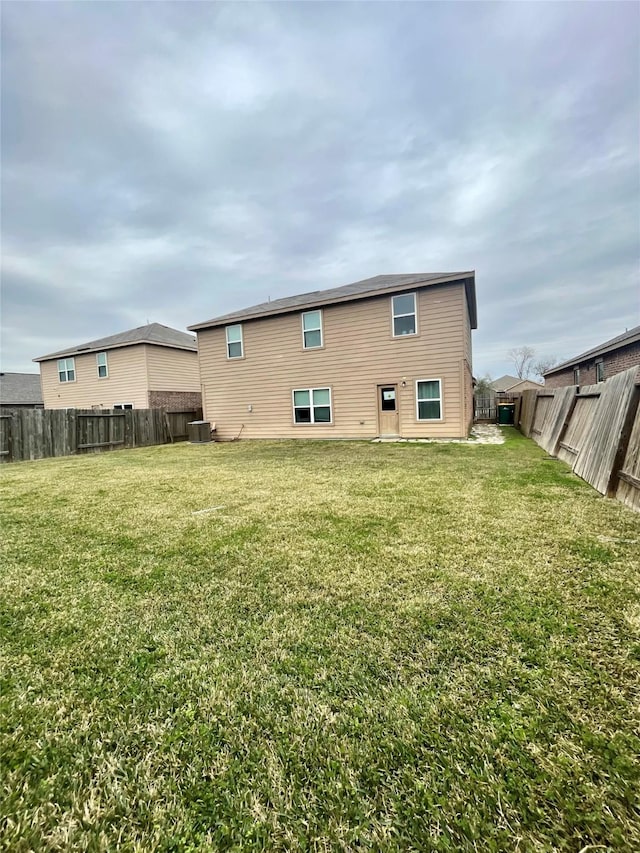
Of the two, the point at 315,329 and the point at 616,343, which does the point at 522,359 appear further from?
A: the point at 315,329

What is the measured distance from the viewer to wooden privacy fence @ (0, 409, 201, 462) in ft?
35.5

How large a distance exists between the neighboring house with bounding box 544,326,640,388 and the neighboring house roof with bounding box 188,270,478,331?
7.23 m

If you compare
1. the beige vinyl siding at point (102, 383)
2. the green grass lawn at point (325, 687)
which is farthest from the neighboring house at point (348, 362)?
the green grass lawn at point (325, 687)

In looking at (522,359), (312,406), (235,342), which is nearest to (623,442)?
(312,406)

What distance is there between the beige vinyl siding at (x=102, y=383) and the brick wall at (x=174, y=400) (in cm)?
44

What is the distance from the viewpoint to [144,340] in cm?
1811

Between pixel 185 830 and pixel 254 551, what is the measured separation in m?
2.17

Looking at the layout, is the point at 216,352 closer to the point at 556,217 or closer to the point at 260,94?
the point at 260,94

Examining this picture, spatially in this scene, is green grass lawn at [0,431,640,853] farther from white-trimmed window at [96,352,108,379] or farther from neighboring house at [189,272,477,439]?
white-trimmed window at [96,352,108,379]

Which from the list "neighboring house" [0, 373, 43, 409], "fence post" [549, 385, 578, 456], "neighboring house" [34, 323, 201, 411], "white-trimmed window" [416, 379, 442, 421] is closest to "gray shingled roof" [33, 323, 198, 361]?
"neighboring house" [34, 323, 201, 411]

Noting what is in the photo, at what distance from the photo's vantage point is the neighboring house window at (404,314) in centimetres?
1191

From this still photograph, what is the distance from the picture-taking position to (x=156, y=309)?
2481cm

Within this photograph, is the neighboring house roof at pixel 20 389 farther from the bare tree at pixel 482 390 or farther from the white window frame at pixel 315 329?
the bare tree at pixel 482 390

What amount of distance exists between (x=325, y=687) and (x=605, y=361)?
75.3ft
